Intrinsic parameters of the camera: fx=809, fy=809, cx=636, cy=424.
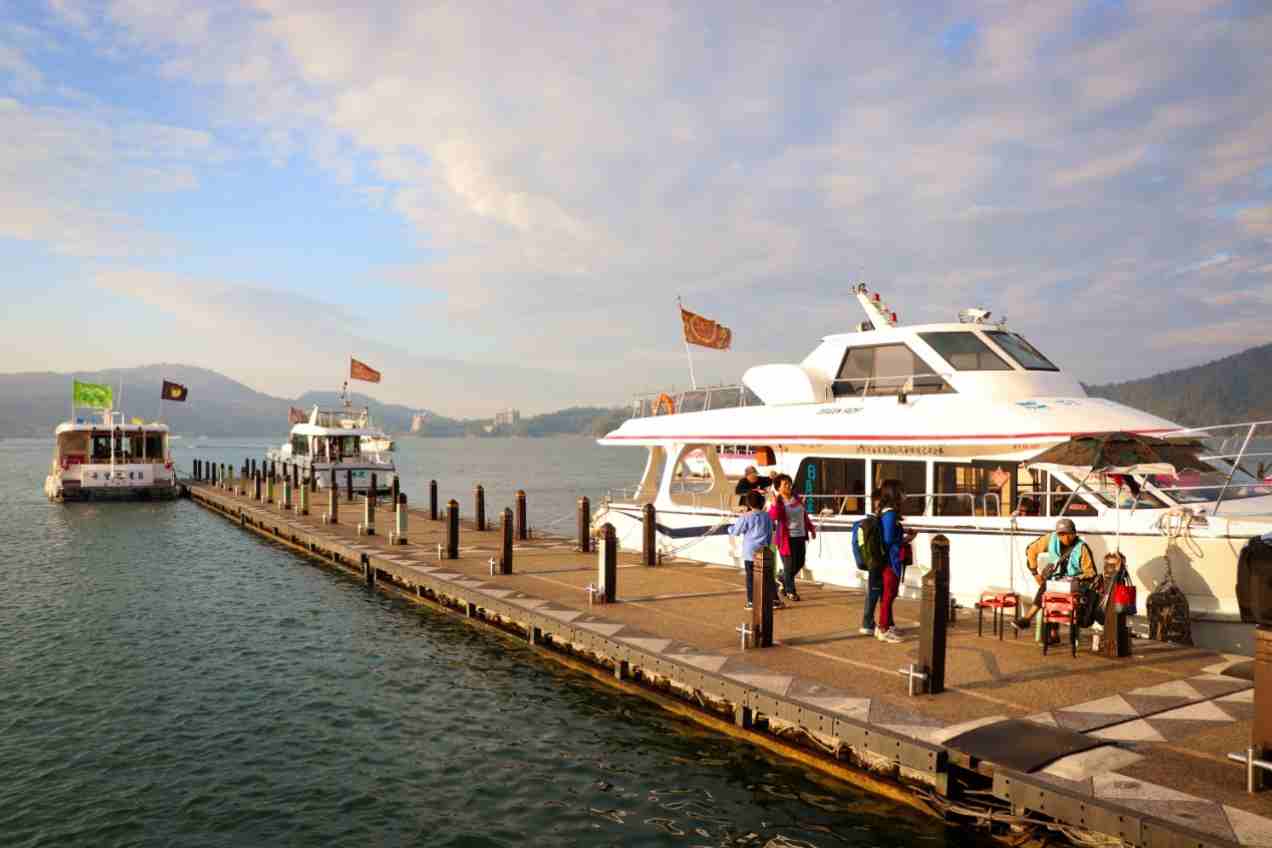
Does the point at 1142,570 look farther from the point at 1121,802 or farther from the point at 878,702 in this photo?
the point at 1121,802

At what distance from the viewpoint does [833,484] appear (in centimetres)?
1628

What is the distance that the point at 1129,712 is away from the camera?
796 cm

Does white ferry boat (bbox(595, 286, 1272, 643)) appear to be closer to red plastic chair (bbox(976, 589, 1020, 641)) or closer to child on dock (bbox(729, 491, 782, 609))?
red plastic chair (bbox(976, 589, 1020, 641))

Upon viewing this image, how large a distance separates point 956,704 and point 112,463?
48.7 meters

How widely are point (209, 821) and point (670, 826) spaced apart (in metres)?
4.79

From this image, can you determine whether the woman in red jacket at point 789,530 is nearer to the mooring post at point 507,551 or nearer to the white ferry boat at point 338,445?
the mooring post at point 507,551

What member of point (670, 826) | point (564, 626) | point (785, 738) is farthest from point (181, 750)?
point (785, 738)

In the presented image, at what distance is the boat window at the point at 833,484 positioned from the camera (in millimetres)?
15945

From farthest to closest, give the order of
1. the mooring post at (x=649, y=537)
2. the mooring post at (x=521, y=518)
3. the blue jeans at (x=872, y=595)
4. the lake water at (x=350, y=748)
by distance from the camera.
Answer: the mooring post at (x=521, y=518) → the mooring post at (x=649, y=537) → the blue jeans at (x=872, y=595) → the lake water at (x=350, y=748)

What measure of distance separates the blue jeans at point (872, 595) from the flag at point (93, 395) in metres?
48.2

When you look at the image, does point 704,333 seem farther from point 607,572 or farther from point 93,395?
point 93,395

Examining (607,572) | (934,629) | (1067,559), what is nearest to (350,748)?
(607,572)

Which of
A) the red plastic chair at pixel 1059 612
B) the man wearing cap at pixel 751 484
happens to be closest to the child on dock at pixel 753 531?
the man wearing cap at pixel 751 484

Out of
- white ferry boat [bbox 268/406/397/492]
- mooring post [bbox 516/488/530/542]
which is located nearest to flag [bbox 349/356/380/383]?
white ferry boat [bbox 268/406/397/492]
